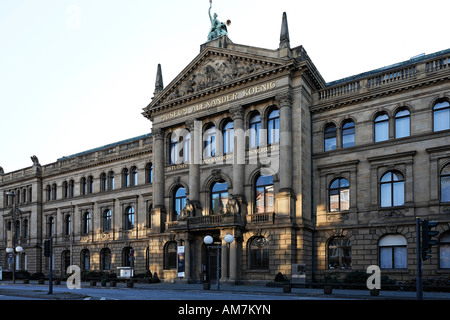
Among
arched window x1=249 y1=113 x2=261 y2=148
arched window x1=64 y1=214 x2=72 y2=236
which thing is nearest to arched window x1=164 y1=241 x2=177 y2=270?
arched window x1=249 y1=113 x2=261 y2=148

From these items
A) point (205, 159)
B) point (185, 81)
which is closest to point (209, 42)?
point (185, 81)

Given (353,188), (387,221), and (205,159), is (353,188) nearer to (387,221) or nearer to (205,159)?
(387,221)

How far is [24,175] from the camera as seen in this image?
6931 cm

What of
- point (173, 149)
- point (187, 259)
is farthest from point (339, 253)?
point (173, 149)

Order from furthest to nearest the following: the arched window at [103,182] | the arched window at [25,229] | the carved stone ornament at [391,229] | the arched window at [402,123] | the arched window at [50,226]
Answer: the arched window at [25,229] < the arched window at [50,226] < the arched window at [103,182] < the arched window at [402,123] < the carved stone ornament at [391,229]

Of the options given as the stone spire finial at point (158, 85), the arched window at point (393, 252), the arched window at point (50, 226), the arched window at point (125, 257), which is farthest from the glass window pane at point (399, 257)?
the arched window at point (50, 226)

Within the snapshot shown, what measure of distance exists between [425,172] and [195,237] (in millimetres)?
19221

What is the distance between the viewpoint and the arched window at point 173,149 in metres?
46.2

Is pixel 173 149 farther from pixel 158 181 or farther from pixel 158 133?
pixel 158 181

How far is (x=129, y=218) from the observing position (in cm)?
5469

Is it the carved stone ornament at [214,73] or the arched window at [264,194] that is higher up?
the carved stone ornament at [214,73]

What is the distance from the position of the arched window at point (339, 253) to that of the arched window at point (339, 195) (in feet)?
7.99

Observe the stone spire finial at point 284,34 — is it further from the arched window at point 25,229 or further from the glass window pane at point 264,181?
the arched window at point 25,229

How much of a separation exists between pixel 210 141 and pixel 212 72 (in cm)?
607
